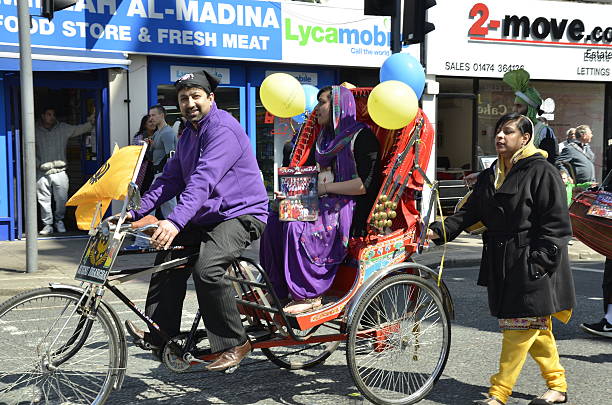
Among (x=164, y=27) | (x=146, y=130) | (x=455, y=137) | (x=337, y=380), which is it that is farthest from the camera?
(x=455, y=137)

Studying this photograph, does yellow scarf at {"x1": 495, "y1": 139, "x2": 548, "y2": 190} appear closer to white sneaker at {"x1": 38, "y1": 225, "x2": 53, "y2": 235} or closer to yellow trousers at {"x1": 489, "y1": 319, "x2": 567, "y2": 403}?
yellow trousers at {"x1": 489, "y1": 319, "x2": 567, "y2": 403}

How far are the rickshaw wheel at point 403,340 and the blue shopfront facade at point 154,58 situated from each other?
7.21 metres

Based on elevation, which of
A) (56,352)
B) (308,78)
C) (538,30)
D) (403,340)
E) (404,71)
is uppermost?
(538,30)

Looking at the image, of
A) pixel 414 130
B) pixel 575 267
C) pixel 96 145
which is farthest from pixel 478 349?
pixel 96 145

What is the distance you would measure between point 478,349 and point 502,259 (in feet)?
5.32

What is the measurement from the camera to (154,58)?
12250 millimetres

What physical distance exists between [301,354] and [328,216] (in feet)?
3.86

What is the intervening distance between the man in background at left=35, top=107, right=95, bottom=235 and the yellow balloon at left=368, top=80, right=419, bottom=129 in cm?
840

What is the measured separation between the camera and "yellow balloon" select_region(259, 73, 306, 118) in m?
5.12

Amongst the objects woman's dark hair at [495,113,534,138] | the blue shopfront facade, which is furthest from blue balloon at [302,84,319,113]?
the blue shopfront facade

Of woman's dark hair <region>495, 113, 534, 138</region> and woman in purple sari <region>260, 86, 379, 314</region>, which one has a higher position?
woman's dark hair <region>495, 113, 534, 138</region>

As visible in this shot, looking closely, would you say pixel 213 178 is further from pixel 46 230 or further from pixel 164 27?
pixel 164 27

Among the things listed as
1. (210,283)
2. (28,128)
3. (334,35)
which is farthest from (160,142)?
(210,283)

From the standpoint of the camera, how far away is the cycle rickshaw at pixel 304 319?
3.67m
